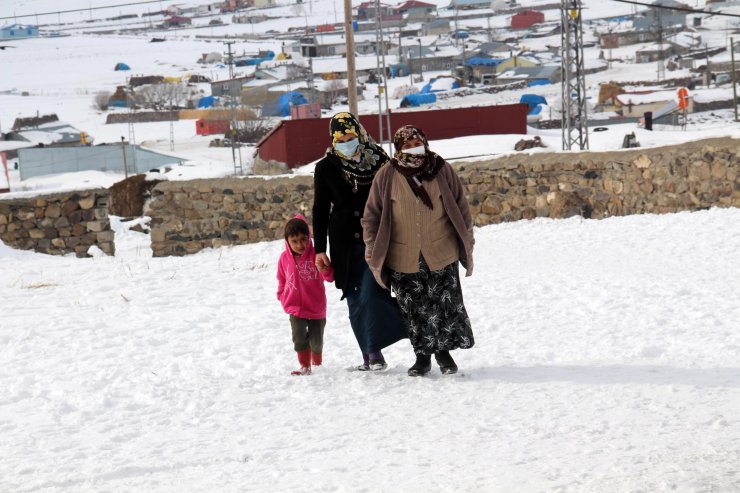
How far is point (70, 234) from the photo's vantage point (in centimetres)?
1386

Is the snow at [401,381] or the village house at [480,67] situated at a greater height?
the snow at [401,381]

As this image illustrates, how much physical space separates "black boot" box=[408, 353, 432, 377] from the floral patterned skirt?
0.05m

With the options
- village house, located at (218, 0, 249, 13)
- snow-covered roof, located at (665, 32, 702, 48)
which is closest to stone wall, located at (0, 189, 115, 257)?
snow-covered roof, located at (665, 32, 702, 48)

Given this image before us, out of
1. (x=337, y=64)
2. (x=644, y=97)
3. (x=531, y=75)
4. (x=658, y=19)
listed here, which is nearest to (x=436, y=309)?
(x=644, y=97)

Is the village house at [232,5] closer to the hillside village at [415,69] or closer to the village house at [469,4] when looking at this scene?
the hillside village at [415,69]

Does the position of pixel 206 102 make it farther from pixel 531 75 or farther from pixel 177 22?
pixel 177 22

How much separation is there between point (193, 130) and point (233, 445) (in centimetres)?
6583

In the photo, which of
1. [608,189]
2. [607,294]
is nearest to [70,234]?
[608,189]

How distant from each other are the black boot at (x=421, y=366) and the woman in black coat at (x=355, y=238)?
0.61ft

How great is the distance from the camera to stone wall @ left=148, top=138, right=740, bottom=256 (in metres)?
11.8

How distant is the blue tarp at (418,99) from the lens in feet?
210

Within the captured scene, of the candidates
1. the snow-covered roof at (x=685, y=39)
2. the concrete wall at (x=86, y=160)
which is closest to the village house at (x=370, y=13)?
the snow-covered roof at (x=685, y=39)

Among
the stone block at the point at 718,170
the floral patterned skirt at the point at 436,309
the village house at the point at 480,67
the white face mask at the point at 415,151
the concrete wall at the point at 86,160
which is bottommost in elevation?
the concrete wall at the point at 86,160

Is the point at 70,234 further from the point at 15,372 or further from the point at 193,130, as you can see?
the point at 193,130
